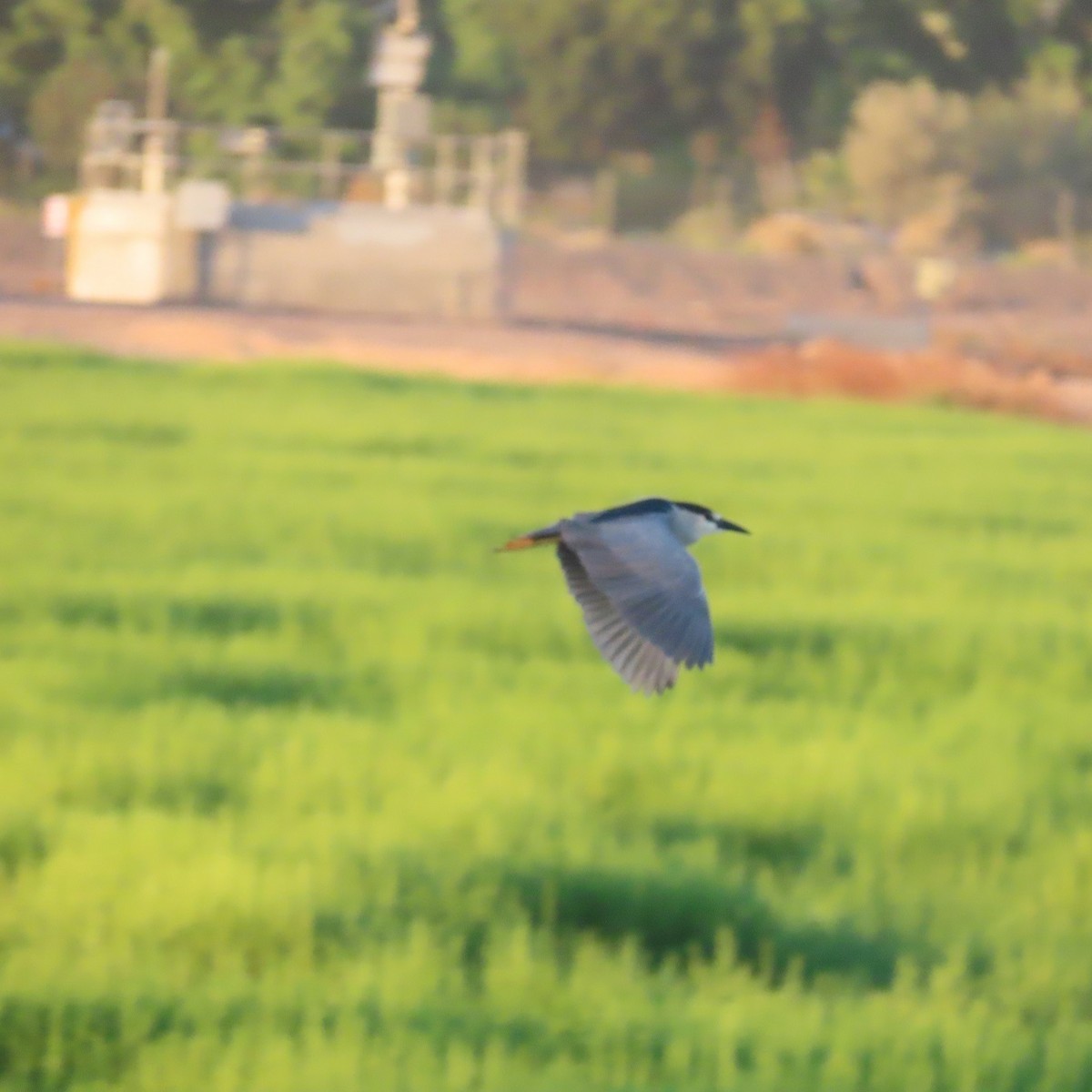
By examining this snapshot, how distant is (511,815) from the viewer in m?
5.19

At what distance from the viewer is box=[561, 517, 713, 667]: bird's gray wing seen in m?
2.43

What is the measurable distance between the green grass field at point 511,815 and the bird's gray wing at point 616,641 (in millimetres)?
1250

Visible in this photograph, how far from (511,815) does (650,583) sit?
2760 millimetres

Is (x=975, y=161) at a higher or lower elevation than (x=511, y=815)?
higher

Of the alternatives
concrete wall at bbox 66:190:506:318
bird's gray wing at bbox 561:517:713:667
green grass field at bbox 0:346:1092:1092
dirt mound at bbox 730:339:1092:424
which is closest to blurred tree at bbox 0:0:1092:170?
concrete wall at bbox 66:190:506:318

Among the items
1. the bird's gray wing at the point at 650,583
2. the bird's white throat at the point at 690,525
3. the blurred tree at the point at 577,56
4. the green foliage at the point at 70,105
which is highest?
the blurred tree at the point at 577,56

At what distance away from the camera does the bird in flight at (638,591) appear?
2439mm

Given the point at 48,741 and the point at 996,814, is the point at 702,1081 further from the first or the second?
the point at 48,741

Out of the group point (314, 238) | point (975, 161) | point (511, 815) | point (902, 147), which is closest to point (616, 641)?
point (511, 815)

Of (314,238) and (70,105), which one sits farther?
(70,105)

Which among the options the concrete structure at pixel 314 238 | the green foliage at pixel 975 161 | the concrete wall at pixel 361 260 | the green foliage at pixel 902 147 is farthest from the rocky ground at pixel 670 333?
the green foliage at pixel 975 161

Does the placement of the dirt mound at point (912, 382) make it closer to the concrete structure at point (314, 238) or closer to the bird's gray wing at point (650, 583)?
the concrete structure at point (314, 238)

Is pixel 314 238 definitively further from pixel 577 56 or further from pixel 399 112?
pixel 577 56

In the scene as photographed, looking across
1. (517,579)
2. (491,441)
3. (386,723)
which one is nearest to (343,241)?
(491,441)
